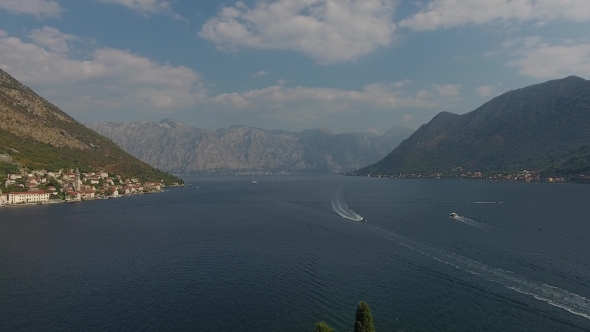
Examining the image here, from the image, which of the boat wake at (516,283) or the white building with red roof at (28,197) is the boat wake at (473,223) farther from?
the white building with red roof at (28,197)

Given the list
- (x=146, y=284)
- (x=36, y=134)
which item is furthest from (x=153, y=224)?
(x=36, y=134)

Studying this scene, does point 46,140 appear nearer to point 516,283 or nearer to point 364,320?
point 364,320

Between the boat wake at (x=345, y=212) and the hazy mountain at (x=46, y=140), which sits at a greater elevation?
the hazy mountain at (x=46, y=140)

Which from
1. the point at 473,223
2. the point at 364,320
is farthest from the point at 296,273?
the point at 473,223

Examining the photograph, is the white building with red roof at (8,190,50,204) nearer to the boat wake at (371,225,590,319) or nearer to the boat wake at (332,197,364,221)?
the boat wake at (332,197,364,221)

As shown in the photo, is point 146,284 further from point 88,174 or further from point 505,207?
point 88,174

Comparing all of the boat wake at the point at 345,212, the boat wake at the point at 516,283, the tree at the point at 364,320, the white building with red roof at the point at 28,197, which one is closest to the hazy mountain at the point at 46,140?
the white building with red roof at the point at 28,197

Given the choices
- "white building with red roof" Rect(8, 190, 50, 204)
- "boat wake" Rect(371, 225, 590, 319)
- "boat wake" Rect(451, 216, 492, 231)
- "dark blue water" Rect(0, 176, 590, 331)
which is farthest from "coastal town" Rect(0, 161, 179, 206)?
"boat wake" Rect(451, 216, 492, 231)
